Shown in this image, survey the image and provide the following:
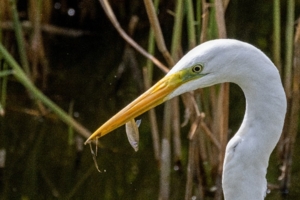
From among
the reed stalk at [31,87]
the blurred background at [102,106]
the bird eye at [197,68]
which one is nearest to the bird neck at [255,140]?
the bird eye at [197,68]

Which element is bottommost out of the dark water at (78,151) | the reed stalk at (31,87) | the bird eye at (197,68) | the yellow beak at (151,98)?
the dark water at (78,151)

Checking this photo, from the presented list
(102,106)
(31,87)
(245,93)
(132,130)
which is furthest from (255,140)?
(102,106)

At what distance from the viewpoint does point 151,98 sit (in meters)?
2.33

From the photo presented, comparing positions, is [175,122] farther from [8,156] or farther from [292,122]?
[8,156]

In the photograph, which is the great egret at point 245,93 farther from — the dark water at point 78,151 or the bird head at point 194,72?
the dark water at point 78,151

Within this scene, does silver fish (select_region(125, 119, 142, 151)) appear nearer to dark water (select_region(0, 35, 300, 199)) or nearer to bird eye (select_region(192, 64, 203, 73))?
bird eye (select_region(192, 64, 203, 73))

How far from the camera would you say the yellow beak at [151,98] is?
2262 mm

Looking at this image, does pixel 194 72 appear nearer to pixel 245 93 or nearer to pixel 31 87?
pixel 245 93

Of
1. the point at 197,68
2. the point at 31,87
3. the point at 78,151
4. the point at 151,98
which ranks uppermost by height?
the point at 197,68

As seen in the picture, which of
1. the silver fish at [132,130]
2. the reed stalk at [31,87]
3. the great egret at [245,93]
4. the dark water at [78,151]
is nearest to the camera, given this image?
the great egret at [245,93]

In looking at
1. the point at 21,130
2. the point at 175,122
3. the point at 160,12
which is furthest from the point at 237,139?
the point at 160,12

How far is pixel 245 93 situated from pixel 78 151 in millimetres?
2398

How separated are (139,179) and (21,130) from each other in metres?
0.98

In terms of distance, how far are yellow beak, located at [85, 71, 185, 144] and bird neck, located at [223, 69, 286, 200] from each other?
21cm
